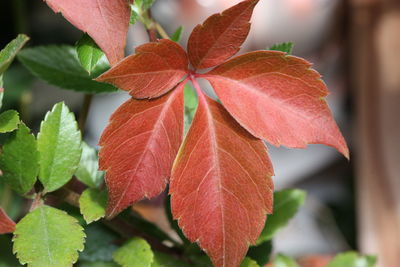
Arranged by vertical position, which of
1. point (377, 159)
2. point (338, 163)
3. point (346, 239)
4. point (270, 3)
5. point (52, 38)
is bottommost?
point (346, 239)

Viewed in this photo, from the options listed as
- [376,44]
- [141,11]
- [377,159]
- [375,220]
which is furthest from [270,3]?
[141,11]

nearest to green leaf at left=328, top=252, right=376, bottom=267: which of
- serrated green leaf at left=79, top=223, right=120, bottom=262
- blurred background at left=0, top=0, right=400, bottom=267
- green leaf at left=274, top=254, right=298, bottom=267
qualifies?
green leaf at left=274, top=254, right=298, bottom=267

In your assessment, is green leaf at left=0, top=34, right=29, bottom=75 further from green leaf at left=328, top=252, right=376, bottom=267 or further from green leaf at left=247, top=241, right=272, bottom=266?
green leaf at left=328, top=252, right=376, bottom=267

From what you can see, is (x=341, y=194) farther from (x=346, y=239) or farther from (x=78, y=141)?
(x=78, y=141)

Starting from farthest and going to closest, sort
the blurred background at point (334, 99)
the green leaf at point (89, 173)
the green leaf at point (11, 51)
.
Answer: the blurred background at point (334, 99) < the green leaf at point (89, 173) < the green leaf at point (11, 51)

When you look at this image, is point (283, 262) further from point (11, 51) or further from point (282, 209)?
point (11, 51)

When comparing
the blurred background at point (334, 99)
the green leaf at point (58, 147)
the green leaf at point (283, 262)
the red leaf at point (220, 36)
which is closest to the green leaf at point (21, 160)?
the green leaf at point (58, 147)

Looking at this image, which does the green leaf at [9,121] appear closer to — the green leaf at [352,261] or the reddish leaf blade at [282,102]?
the reddish leaf blade at [282,102]
